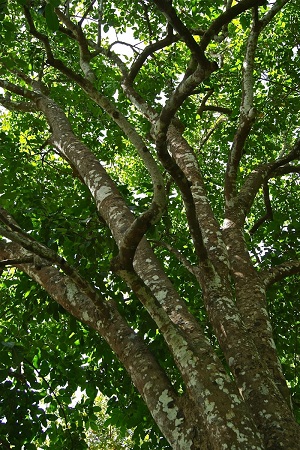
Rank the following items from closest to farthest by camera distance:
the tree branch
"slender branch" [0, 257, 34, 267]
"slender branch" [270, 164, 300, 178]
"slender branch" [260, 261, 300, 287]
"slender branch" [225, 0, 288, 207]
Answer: the tree branch → "slender branch" [0, 257, 34, 267] → "slender branch" [260, 261, 300, 287] → "slender branch" [225, 0, 288, 207] → "slender branch" [270, 164, 300, 178]

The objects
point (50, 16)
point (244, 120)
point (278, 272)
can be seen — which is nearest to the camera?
point (50, 16)

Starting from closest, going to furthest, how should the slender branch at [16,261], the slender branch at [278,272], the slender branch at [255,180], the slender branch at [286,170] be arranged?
the slender branch at [16,261], the slender branch at [278,272], the slender branch at [255,180], the slender branch at [286,170]

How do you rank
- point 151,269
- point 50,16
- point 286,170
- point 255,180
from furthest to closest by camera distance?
point 286,170 → point 255,180 → point 151,269 → point 50,16

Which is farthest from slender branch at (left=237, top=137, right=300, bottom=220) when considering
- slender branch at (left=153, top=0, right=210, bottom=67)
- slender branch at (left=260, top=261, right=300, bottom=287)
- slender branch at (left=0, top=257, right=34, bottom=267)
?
slender branch at (left=0, top=257, right=34, bottom=267)

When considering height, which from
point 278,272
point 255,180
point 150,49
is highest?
point 150,49

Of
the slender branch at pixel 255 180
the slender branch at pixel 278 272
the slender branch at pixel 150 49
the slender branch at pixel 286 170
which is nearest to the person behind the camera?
the slender branch at pixel 278 272

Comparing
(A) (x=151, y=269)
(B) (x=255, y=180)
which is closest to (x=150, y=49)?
(B) (x=255, y=180)

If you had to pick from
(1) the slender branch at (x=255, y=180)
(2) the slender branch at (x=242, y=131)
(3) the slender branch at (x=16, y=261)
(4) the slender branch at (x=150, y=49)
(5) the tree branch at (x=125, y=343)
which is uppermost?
(4) the slender branch at (x=150, y=49)

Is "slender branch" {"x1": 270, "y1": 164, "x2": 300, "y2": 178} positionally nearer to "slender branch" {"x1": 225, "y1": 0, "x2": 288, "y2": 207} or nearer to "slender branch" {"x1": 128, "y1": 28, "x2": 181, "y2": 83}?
"slender branch" {"x1": 225, "y1": 0, "x2": 288, "y2": 207}

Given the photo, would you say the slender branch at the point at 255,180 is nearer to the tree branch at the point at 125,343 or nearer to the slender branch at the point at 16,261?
the tree branch at the point at 125,343

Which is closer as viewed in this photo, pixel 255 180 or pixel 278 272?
pixel 278 272

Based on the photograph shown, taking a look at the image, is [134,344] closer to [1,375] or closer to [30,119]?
[1,375]

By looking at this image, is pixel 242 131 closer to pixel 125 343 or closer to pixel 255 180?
pixel 255 180

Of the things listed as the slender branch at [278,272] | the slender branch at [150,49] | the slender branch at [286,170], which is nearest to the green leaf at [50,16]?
the slender branch at [150,49]
